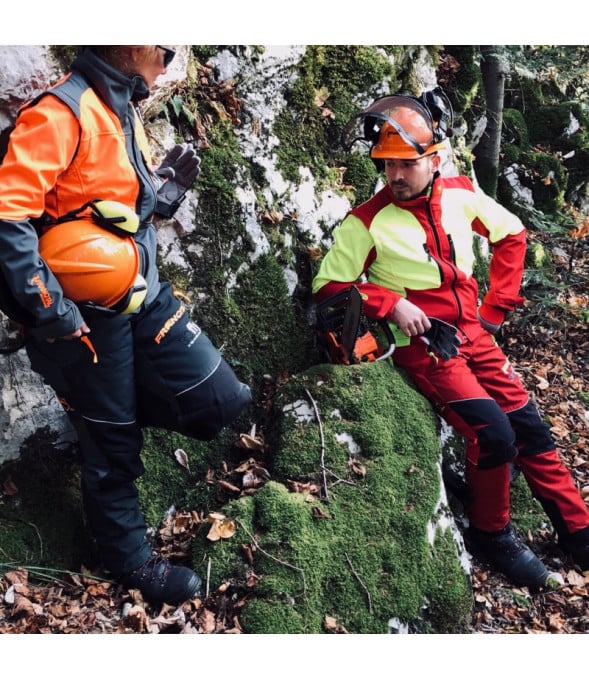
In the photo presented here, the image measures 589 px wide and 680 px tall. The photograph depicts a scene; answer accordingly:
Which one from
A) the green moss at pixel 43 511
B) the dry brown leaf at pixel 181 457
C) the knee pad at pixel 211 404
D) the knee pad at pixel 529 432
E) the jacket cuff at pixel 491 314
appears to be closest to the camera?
the knee pad at pixel 211 404

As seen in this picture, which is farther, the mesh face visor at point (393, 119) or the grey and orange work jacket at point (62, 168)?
the mesh face visor at point (393, 119)

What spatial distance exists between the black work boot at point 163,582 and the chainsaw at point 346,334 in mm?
1817

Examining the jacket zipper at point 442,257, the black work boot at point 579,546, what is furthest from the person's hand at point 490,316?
the black work boot at point 579,546

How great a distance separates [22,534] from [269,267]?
246 cm

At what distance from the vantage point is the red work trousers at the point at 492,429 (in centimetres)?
444

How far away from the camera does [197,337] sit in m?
3.47

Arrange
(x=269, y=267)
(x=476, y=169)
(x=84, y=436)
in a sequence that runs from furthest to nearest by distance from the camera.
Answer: (x=476, y=169), (x=269, y=267), (x=84, y=436)

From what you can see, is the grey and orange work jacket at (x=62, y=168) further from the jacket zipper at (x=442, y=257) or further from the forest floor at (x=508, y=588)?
the jacket zipper at (x=442, y=257)

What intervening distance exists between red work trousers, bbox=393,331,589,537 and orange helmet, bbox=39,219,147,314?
7.53ft

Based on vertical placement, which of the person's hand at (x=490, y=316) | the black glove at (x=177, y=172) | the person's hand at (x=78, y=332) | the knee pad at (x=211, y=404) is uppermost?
the black glove at (x=177, y=172)

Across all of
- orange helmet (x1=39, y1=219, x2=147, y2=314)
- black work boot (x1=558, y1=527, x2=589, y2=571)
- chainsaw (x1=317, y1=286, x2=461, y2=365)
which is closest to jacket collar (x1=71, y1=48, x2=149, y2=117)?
orange helmet (x1=39, y1=219, x2=147, y2=314)

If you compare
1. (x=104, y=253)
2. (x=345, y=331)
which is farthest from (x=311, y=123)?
(x=104, y=253)

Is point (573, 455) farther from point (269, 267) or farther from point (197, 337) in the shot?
point (197, 337)

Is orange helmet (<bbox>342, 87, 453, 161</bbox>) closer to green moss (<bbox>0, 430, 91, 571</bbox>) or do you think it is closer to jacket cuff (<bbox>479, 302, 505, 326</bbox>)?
jacket cuff (<bbox>479, 302, 505, 326</bbox>)
